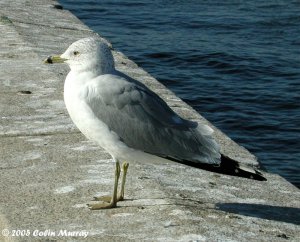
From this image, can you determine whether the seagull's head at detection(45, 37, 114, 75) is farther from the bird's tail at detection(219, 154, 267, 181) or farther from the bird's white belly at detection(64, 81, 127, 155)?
the bird's tail at detection(219, 154, 267, 181)

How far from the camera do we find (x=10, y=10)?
1044 cm

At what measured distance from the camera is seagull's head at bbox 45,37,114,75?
5031 mm

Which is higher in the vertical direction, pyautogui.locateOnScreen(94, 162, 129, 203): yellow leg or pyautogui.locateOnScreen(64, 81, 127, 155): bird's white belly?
pyautogui.locateOnScreen(64, 81, 127, 155): bird's white belly

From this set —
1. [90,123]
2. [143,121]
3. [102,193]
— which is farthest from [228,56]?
[90,123]

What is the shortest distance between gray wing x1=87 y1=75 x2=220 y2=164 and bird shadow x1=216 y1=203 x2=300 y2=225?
0.99ft

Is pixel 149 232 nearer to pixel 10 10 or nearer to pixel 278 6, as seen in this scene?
Answer: pixel 10 10

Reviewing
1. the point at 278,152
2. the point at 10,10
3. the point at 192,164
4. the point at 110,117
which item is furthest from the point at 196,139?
the point at 10,10

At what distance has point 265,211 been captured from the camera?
17.0 ft

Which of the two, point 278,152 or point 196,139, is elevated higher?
point 196,139

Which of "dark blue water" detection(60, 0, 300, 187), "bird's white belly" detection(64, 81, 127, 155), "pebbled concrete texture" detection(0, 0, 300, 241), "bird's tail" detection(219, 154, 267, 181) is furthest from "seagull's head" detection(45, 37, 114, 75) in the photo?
"dark blue water" detection(60, 0, 300, 187)

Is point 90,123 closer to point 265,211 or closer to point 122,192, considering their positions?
point 122,192

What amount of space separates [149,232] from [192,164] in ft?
1.92

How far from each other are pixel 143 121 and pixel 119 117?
0.45 ft

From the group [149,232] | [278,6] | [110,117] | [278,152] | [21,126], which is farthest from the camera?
[278,6]
